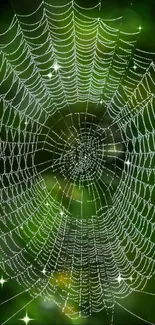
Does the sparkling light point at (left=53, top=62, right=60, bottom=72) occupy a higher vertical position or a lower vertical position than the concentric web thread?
higher

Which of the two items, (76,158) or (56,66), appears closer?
(56,66)

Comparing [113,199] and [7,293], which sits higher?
[113,199]

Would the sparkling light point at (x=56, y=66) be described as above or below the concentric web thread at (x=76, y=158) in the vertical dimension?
above

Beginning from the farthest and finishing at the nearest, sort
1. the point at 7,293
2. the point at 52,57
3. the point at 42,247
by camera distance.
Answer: the point at 7,293
the point at 42,247
the point at 52,57

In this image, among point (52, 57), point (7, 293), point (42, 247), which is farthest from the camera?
point (7, 293)

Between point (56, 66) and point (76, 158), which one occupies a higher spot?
point (56, 66)

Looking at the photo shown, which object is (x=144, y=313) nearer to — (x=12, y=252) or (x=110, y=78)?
(x=12, y=252)

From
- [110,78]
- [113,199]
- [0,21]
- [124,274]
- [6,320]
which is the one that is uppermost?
[0,21]

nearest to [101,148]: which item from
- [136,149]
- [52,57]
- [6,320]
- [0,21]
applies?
[136,149]
